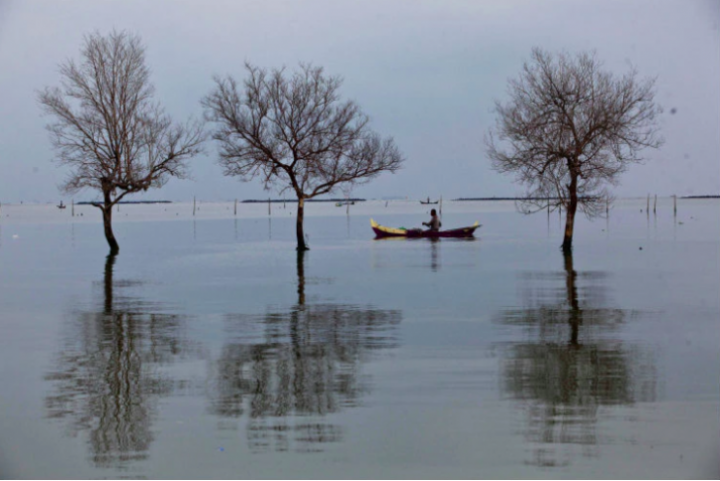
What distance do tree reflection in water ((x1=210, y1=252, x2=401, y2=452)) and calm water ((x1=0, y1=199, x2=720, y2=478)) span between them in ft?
0.13

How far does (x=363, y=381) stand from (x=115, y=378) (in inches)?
122

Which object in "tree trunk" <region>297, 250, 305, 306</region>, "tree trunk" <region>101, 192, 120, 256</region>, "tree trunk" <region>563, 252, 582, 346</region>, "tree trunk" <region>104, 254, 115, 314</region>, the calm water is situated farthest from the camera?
"tree trunk" <region>101, 192, 120, 256</region>

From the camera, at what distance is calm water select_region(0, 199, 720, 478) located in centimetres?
753

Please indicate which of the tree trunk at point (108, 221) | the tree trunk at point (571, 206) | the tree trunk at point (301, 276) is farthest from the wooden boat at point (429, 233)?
the tree trunk at point (108, 221)

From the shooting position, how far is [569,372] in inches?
422

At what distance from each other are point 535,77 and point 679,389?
27904 mm

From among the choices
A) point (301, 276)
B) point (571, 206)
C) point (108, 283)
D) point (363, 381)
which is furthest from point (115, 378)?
point (571, 206)

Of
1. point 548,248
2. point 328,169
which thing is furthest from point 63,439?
point 548,248

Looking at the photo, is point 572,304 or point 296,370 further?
point 572,304

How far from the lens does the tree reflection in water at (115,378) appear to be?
807 cm

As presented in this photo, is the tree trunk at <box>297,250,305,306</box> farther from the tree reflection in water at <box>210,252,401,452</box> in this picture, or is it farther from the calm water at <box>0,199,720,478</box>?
the tree reflection in water at <box>210,252,401,452</box>

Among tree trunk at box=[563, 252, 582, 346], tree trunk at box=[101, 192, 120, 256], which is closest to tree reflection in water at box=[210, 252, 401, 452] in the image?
tree trunk at box=[563, 252, 582, 346]

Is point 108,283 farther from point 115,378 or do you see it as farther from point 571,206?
point 571,206

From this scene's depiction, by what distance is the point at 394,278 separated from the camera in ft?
81.9
